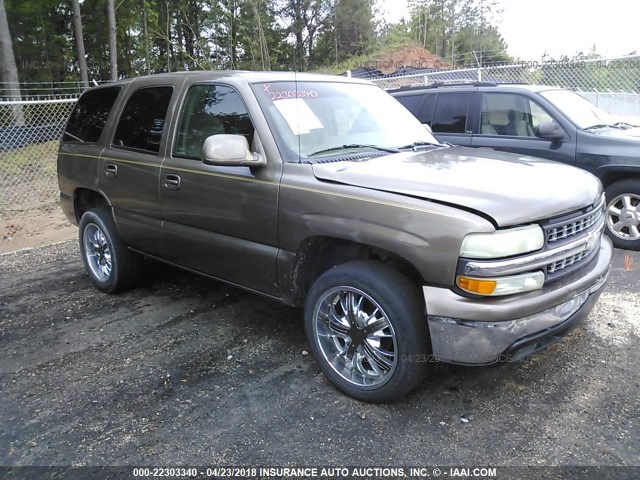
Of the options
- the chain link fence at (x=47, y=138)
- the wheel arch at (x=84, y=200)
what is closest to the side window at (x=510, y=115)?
the chain link fence at (x=47, y=138)

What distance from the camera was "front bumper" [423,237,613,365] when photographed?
242 centimetres

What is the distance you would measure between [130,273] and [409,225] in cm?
301

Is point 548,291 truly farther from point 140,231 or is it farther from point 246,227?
point 140,231

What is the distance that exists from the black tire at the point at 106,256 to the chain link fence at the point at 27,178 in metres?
2.55

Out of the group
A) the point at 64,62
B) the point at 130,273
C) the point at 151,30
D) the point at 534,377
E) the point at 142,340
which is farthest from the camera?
the point at 151,30

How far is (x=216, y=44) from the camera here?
28875mm

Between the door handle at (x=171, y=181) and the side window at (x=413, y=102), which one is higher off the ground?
the side window at (x=413, y=102)

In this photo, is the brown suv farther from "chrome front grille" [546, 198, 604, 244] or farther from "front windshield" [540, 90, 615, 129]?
"front windshield" [540, 90, 615, 129]

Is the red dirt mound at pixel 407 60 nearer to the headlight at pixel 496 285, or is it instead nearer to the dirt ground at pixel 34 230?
the dirt ground at pixel 34 230

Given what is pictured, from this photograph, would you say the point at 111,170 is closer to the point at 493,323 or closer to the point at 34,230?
the point at 493,323

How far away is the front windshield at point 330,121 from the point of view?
10.7 ft

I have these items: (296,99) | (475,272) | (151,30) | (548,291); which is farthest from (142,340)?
(151,30)

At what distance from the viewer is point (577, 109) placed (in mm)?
6258

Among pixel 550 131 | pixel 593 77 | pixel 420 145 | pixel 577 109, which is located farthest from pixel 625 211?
pixel 593 77
